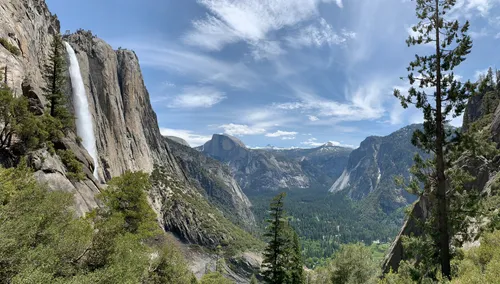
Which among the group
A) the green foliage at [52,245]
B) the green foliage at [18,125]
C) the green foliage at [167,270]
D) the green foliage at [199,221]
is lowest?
the green foliage at [199,221]

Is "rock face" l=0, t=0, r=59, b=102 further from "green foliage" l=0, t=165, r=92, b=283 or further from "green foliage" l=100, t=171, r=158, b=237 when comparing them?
"green foliage" l=0, t=165, r=92, b=283

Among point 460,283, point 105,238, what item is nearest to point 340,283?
point 460,283

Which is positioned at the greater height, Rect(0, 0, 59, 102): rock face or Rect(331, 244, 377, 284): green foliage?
Rect(0, 0, 59, 102): rock face

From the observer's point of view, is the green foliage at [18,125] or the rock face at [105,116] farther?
the rock face at [105,116]

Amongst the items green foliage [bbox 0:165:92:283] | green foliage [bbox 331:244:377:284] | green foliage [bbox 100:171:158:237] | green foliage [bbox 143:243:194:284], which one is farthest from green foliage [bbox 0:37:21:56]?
green foliage [bbox 331:244:377:284]

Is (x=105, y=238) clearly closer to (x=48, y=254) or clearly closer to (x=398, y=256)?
(x=48, y=254)

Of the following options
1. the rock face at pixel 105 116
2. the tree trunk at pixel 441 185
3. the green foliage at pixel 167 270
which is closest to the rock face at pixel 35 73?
the rock face at pixel 105 116

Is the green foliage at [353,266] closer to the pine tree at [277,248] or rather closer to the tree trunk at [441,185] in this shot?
the pine tree at [277,248]
